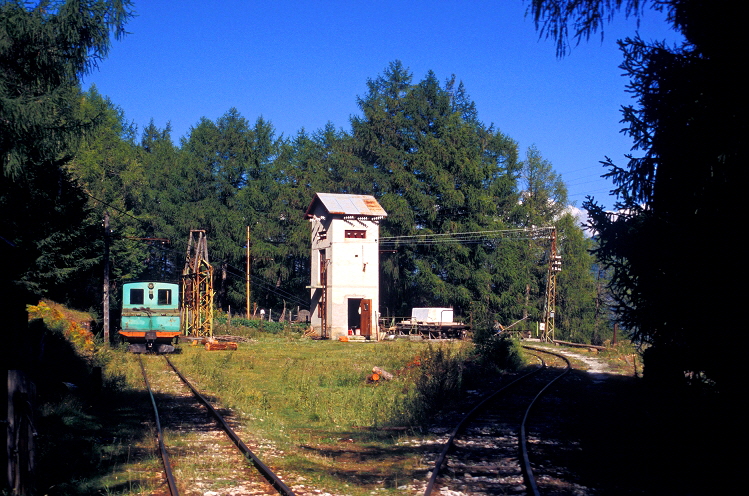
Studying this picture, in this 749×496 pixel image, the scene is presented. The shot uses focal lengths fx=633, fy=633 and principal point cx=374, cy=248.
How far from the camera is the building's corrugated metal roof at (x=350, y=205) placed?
41.8 metres

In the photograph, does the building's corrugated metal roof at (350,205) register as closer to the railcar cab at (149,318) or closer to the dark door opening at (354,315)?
the dark door opening at (354,315)

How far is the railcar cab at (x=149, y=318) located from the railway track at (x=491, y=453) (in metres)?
16.7

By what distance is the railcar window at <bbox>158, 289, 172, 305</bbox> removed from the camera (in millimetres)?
29595

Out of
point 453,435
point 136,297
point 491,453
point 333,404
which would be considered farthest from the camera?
point 136,297

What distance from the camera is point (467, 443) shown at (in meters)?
10.0

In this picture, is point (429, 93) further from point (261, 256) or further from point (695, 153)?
point (695, 153)

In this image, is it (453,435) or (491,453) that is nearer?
(491,453)

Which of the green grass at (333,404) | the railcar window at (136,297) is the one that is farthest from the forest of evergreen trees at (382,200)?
the green grass at (333,404)

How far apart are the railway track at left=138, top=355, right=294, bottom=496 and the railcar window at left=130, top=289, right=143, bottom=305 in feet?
48.8

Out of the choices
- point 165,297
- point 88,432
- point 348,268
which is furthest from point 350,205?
point 88,432

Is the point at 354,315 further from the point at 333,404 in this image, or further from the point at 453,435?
the point at 453,435

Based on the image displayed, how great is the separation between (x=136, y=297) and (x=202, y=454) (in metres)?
21.6

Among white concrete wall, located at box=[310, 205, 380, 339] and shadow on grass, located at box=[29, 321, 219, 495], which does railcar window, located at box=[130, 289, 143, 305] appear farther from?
white concrete wall, located at box=[310, 205, 380, 339]

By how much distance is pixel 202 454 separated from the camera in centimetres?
934
